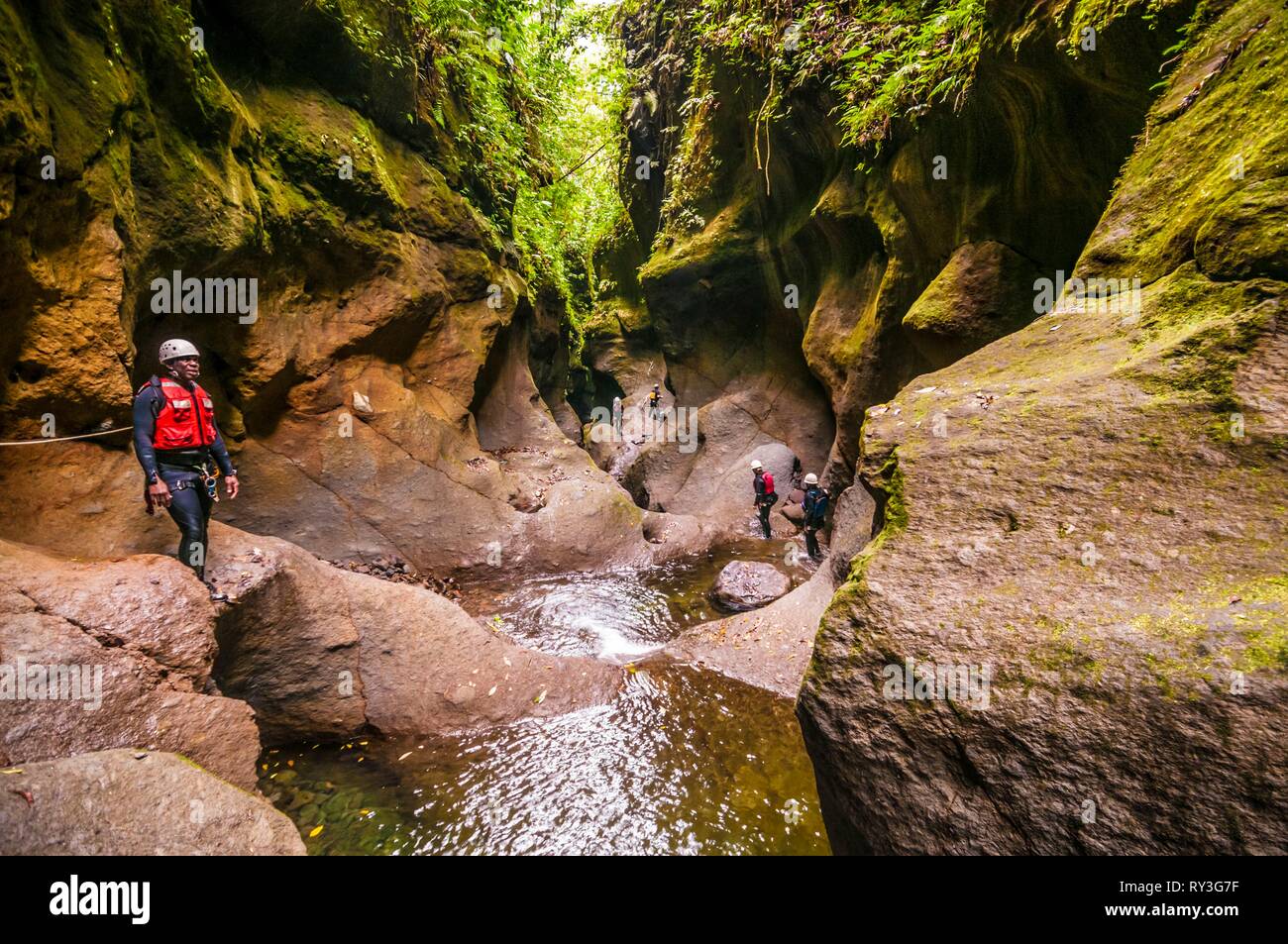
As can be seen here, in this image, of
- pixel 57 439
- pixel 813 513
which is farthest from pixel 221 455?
pixel 813 513

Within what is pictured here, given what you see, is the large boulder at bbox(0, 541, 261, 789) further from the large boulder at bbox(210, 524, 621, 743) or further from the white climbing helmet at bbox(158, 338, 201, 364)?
the white climbing helmet at bbox(158, 338, 201, 364)

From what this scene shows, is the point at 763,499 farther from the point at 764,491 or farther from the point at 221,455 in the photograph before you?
the point at 221,455

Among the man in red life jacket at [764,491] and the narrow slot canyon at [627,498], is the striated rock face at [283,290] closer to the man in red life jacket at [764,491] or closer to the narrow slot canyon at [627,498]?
the narrow slot canyon at [627,498]

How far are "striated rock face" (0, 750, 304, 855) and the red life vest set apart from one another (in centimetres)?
262

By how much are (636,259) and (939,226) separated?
51.2 feet

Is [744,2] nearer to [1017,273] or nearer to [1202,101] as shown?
[1017,273]

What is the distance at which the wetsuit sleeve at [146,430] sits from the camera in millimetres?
4000

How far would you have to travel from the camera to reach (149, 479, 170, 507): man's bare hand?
4.01 metres

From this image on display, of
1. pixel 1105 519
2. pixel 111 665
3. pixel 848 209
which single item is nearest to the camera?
pixel 1105 519

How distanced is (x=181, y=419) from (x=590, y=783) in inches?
174

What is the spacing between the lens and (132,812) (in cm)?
233

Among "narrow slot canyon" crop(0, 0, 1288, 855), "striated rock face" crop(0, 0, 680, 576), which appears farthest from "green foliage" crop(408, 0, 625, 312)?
"striated rock face" crop(0, 0, 680, 576)

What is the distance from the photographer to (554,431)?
1311 centimetres
